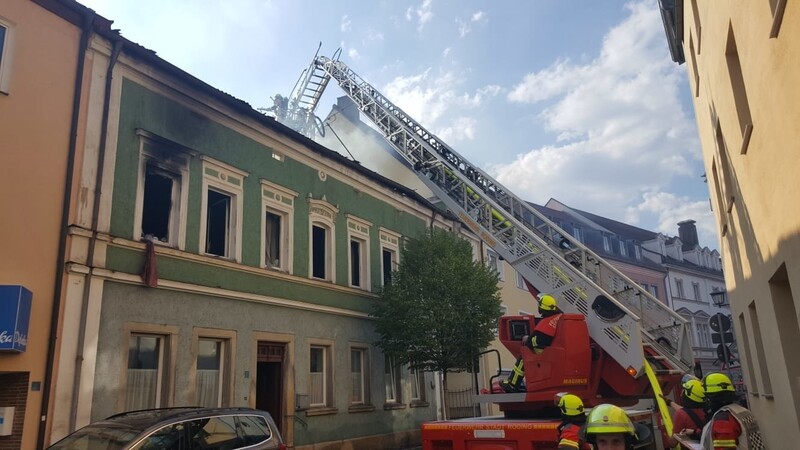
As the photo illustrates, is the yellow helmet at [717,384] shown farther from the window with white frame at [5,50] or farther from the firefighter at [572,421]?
the window with white frame at [5,50]

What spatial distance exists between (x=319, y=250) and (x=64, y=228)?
732cm

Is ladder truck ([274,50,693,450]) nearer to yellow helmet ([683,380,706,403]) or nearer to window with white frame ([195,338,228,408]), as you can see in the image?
yellow helmet ([683,380,706,403])

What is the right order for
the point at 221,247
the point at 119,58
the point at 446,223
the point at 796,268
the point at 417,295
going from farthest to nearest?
1. the point at 446,223
2. the point at 417,295
3. the point at 221,247
4. the point at 119,58
5. the point at 796,268

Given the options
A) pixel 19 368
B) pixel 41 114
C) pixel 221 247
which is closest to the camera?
pixel 19 368

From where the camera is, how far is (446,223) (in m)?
22.6

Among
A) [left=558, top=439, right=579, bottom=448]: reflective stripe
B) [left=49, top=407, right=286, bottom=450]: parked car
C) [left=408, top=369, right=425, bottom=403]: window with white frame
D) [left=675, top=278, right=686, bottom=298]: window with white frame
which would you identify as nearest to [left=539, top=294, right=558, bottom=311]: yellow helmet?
[left=558, top=439, right=579, bottom=448]: reflective stripe

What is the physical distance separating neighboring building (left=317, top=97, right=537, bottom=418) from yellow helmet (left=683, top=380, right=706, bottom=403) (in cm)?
1490

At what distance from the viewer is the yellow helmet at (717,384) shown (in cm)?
611

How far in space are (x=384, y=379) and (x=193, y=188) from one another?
8.02m

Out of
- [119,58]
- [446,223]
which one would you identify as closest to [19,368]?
[119,58]

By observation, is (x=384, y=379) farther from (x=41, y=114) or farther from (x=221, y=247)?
(x=41, y=114)

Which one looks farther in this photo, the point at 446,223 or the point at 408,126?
the point at 446,223

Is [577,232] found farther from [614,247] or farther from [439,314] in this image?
[439,314]

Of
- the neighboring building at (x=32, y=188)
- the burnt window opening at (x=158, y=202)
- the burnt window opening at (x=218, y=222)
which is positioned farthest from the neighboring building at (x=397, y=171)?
the neighboring building at (x=32, y=188)
